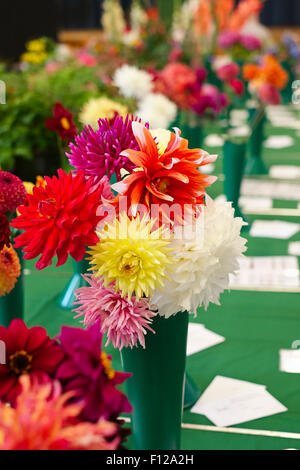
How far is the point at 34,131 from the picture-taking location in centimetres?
221

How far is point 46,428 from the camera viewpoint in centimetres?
42

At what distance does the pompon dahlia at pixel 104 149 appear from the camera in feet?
2.44

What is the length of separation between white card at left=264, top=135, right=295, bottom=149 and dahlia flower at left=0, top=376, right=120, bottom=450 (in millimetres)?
3107

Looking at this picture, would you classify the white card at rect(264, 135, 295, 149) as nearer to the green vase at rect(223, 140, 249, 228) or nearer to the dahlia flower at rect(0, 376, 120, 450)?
the green vase at rect(223, 140, 249, 228)

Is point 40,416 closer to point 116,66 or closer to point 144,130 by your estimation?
point 144,130

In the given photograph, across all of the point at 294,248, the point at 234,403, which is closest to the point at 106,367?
the point at 234,403

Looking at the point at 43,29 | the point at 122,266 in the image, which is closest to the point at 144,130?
the point at 122,266

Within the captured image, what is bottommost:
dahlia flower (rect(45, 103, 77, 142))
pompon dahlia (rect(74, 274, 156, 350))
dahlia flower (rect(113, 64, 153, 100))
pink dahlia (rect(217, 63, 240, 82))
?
pompon dahlia (rect(74, 274, 156, 350))

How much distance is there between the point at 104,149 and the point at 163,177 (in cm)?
10

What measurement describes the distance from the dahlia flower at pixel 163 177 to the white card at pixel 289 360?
1.91 ft

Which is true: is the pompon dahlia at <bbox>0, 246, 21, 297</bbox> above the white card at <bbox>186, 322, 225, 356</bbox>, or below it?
above

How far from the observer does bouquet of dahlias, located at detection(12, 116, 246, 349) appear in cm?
67

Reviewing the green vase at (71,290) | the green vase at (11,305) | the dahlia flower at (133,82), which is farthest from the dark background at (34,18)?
the green vase at (11,305)

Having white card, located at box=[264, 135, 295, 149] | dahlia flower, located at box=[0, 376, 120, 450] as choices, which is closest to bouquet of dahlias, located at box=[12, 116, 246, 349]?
dahlia flower, located at box=[0, 376, 120, 450]
